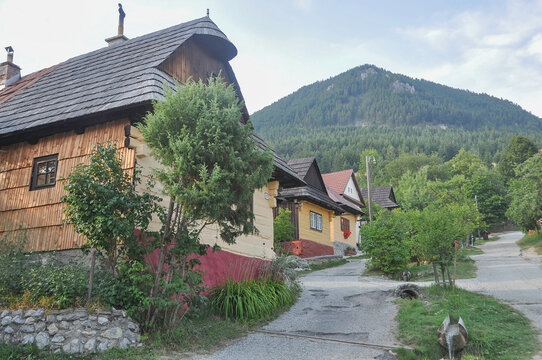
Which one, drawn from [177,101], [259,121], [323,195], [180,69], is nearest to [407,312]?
[177,101]

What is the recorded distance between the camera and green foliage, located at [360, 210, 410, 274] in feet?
60.2

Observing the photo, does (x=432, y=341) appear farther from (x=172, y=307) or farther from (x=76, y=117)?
(x=76, y=117)

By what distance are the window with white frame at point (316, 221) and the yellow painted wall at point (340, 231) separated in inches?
101

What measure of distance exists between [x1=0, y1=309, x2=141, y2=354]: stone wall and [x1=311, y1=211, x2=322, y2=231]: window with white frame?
20644mm

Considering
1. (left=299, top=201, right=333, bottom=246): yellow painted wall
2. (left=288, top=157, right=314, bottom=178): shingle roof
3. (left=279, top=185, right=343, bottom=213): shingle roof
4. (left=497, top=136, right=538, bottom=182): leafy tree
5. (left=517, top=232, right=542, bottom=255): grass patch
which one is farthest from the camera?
(left=497, top=136, right=538, bottom=182): leafy tree

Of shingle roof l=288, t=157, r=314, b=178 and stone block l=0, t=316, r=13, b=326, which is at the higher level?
shingle roof l=288, t=157, r=314, b=178

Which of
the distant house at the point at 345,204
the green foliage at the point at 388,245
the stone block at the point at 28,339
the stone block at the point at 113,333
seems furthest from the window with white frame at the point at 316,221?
the stone block at the point at 28,339

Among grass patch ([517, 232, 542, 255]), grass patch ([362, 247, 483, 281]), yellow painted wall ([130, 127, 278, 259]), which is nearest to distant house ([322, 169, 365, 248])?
grass patch ([362, 247, 483, 281])

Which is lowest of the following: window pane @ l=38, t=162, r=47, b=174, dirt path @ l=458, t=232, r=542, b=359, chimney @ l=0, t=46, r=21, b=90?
dirt path @ l=458, t=232, r=542, b=359

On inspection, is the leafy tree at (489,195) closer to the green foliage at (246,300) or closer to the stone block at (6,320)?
the green foliage at (246,300)

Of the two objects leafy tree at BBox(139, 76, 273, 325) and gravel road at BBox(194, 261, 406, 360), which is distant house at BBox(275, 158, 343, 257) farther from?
leafy tree at BBox(139, 76, 273, 325)

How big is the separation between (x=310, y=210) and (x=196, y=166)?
65.6 ft

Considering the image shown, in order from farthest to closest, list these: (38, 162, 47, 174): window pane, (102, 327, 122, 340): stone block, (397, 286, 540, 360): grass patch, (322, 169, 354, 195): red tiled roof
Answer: (322, 169, 354, 195): red tiled roof → (38, 162, 47, 174): window pane → (397, 286, 540, 360): grass patch → (102, 327, 122, 340): stone block

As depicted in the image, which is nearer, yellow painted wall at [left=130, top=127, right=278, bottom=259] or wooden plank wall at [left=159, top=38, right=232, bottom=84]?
yellow painted wall at [left=130, top=127, right=278, bottom=259]
